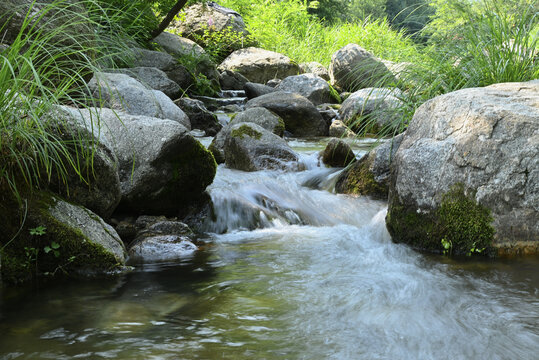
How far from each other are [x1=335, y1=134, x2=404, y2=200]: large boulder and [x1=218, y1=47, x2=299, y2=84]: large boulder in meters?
10.0

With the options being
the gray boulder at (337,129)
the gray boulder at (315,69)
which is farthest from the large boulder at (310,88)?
the gray boulder at (315,69)

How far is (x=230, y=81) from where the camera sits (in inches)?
570

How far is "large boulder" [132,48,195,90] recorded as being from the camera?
35.7ft

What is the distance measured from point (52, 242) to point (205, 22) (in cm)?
1443

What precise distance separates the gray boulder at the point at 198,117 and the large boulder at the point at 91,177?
5495 mm

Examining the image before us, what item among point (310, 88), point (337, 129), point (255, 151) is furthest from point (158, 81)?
point (310, 88)

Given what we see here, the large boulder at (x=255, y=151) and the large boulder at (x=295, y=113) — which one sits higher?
the large boulder at (x=295, y=113)

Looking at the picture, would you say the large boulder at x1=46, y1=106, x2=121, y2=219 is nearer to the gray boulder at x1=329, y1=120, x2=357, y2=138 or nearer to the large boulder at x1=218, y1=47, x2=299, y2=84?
the gray boulder at x1=329, y1=120, x2=357, y2=138

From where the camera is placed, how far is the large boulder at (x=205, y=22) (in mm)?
16172

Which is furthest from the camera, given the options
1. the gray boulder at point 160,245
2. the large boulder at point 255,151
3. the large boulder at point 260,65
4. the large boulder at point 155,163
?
the large boulder at point 260,65

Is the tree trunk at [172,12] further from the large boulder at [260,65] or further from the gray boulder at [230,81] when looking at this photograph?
the large boulder at [260,65]

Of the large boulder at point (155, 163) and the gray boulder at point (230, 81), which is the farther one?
the gray boulder at point (230, 81)

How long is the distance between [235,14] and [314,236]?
48.1 feet

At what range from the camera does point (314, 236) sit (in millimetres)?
4770
